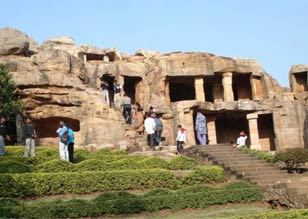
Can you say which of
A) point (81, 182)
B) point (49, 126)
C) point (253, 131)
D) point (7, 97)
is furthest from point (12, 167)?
point (253, 131)

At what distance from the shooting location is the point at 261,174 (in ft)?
54.5

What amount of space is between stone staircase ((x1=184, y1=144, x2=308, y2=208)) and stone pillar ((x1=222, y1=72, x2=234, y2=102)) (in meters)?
12.6

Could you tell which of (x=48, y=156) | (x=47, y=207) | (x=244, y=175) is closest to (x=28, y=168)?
(x=48, y=156)

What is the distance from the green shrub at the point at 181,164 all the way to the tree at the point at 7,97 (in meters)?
10.6

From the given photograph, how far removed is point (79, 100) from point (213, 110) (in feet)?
33.0

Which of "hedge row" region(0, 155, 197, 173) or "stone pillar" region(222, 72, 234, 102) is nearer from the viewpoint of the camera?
"hedge row" region(0, 155, 197, 173)

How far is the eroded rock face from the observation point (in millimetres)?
25531

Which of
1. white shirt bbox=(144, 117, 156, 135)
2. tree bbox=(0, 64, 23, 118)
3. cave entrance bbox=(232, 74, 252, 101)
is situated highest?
cave entrance bbox=(232, 74, 252, 101)

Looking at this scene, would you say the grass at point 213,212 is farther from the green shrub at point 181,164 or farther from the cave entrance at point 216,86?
the cave entrance at point 216,86

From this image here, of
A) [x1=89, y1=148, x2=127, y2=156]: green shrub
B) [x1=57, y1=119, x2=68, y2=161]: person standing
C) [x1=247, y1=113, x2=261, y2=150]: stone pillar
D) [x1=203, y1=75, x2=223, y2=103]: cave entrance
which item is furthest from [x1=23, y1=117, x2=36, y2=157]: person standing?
[x1=203, y1=75, x2=223, y2=103]: cave entrance

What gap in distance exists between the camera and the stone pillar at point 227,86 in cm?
3278

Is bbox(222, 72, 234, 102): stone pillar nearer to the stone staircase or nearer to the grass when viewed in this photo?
the stone staircase

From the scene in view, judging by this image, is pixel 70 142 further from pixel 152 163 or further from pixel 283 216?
pixel 283 216

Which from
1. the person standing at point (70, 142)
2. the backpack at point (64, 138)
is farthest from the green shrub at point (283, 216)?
the person standing at point (70, 142)
